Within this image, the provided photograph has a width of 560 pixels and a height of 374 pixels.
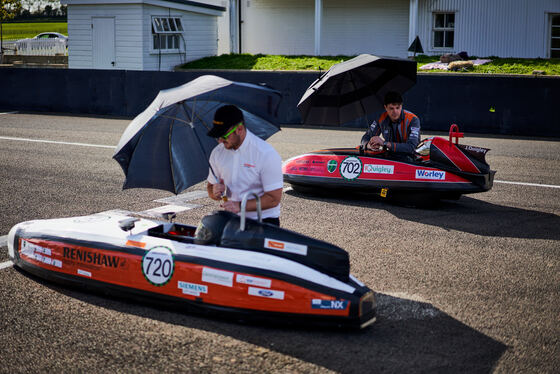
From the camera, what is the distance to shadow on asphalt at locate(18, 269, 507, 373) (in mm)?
4625

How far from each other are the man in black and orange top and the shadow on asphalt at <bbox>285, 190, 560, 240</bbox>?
0.83 m

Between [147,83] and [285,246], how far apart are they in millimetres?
16714

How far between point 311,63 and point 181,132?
2137cm

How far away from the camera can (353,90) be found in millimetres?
10023

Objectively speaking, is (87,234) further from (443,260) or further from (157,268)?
(443,260)

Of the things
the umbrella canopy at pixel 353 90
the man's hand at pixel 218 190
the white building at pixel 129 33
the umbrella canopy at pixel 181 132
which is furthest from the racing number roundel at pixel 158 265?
the white building at pixel 129 33

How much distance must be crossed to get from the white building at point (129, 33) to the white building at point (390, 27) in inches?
151

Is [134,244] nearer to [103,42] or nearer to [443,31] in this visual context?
[103,42]

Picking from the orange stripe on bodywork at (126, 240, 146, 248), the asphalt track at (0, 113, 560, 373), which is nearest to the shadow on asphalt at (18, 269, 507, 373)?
the asphalt track at (0, 113, 560, 373)

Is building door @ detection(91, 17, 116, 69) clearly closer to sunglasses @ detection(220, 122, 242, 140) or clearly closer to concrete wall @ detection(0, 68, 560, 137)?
concrete wall @ detection(0, 68, 560, 137)

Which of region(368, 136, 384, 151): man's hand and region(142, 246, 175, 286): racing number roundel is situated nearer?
region(142, 246, 175, 286): racing number roundel

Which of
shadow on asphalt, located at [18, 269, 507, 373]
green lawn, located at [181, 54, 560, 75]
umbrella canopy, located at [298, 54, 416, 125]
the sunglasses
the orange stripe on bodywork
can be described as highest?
green lawn, located at [181, 54, 560, 75]

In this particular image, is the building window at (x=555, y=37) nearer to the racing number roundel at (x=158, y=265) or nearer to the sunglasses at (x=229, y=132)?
the sunglasses at (x=229, y=132)

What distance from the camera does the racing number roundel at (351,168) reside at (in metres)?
9.61
